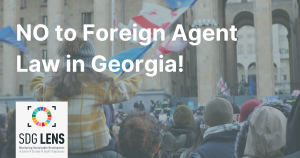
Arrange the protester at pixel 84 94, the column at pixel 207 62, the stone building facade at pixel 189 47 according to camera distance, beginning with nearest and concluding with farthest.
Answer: the protester at pixel 84 94, the stone building facade at pixel 189 47, the column at pixel 207 62

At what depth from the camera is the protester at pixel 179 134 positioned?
249 inches

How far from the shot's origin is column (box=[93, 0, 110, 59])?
36.4 metres

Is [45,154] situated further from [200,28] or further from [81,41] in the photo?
[200,28]

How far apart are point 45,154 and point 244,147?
7.26 ft

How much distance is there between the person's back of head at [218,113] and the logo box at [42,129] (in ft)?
5.03

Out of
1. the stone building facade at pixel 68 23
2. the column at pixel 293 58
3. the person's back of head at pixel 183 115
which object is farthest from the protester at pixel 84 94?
the column at pixel 293 58

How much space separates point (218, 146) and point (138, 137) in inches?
42.5

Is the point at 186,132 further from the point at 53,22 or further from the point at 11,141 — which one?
the point at 53,22

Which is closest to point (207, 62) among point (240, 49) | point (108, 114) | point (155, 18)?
point (155, 18)

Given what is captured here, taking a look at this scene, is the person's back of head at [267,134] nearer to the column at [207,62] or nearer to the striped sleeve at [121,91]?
the striped sleeve at [121,91]

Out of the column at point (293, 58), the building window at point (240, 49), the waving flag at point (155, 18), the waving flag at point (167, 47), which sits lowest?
the waving flag at point (167, 47)

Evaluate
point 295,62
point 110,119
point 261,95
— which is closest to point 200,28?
point 261,95

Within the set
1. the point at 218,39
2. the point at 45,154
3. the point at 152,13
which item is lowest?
the point at 45,154

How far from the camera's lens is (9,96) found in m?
38.9
